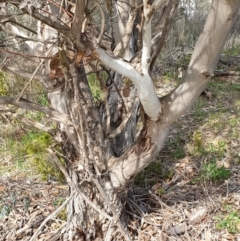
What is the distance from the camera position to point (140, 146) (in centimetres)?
206

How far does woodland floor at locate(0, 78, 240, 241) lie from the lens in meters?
2.38

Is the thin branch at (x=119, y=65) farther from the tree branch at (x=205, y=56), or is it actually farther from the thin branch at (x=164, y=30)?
the tree branch at (x=205, y=56)

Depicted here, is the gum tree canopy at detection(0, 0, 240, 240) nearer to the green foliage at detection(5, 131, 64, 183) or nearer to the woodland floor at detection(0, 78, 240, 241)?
the woodland floor at detection(0, 78, 240, 241)

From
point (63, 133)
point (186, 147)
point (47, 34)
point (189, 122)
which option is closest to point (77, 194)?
point (63, 133)

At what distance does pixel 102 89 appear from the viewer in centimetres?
207

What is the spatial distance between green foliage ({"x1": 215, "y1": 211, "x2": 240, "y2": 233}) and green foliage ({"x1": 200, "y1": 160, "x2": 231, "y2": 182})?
43 cm

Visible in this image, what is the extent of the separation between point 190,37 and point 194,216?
18.5 feet

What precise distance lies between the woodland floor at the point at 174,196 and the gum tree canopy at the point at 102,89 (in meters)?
0.30

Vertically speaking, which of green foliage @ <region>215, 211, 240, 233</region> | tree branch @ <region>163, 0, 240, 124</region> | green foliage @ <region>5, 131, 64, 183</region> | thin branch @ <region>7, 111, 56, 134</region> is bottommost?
green foliage @ <region>215, 211, 240, 233</region>

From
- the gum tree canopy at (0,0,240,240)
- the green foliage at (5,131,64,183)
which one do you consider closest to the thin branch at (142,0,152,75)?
the gum tree canopy at (0,0,240,240)

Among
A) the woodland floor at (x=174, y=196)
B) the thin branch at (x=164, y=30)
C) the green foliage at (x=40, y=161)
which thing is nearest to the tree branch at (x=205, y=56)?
the thin branch at (x=164, y=30)

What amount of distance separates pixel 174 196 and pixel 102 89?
121 cm

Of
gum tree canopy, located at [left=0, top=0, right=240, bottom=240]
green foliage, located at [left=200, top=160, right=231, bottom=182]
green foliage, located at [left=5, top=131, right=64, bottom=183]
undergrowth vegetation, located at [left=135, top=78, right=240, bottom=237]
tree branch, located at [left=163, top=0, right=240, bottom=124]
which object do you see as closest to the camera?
tree branch, located at [left=163, top=0, right=240, bottom=124]

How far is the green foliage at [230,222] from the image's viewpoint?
2284 mm
